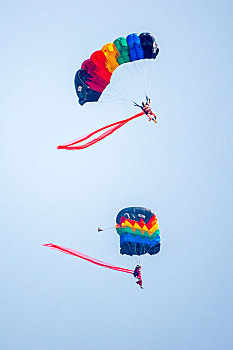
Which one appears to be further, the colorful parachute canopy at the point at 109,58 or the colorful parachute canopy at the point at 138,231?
the colorful parachute canopy at the point at 138,231

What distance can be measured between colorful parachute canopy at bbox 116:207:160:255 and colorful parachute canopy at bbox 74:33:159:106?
516 cm

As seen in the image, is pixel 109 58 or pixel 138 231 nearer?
pixel 109 58

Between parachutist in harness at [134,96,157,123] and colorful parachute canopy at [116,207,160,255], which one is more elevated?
parachutist in harness at [134,96,157,123]

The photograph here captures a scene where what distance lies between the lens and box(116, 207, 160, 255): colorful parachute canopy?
19172 millimetres

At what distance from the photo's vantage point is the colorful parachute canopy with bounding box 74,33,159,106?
17.6 m

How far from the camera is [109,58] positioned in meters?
17.8

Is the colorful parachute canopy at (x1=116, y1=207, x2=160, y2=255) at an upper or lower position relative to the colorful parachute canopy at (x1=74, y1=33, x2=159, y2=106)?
lower

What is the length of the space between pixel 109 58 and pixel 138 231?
22.8ft

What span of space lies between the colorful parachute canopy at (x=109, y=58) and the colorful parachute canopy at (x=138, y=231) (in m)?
5.16

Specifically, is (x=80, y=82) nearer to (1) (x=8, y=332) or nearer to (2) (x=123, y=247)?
(2) (x=123, y=247)

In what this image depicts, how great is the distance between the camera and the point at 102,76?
18344 mm

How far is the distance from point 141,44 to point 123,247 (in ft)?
26.7

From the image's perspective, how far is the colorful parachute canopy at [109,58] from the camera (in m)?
17.6

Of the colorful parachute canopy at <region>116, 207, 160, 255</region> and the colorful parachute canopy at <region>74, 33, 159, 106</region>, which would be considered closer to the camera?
the colorful parachute canopy at <region>74, 33, 159, 106</region>
